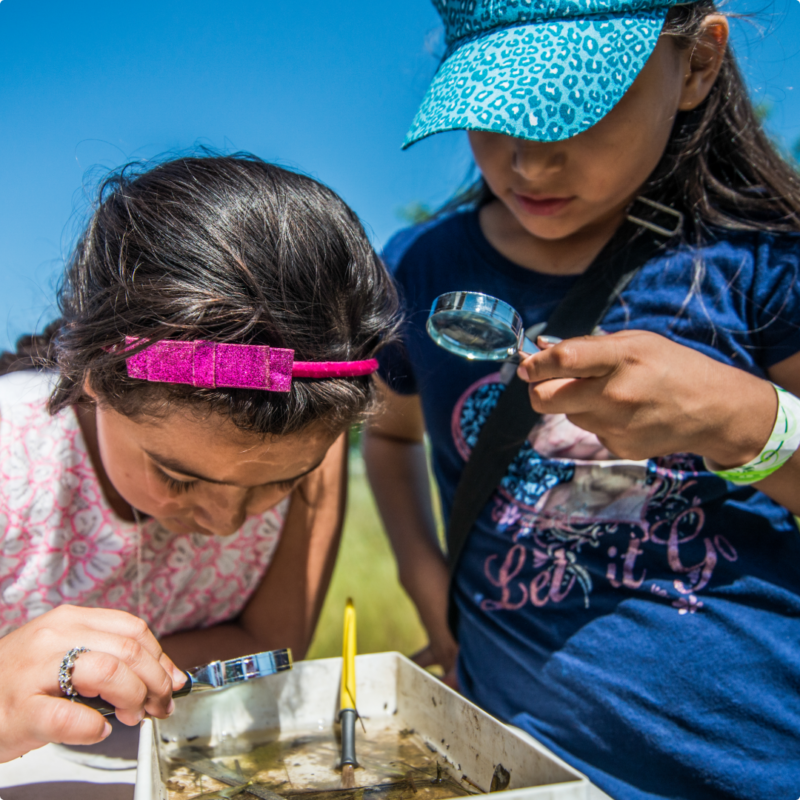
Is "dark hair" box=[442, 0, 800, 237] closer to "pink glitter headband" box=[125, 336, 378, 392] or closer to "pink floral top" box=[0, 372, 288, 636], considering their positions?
"pink glitter headband" box=[125, 336, 378, 392]

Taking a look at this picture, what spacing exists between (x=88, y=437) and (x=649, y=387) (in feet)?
3.13

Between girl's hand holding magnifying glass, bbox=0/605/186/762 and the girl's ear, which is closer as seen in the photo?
girl's hand holding magnifying glass, bbox=0/605/186/762

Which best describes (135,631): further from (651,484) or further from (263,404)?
(651,484)

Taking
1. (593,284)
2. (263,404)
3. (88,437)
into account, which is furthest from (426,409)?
(88,437)

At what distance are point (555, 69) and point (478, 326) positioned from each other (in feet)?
1.21

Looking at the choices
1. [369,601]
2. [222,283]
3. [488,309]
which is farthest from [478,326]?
[369,601]

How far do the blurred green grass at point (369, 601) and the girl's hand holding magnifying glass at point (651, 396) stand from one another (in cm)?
145

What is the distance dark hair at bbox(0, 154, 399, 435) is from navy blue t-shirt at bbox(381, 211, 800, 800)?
0.31 m

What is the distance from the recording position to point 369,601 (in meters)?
2.78

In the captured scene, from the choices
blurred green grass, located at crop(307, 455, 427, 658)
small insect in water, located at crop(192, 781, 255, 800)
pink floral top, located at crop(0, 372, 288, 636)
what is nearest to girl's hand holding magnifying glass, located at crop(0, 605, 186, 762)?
small insect in water, located at crop(192, 781, 255, 800)

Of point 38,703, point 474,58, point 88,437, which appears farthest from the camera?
point 88,437

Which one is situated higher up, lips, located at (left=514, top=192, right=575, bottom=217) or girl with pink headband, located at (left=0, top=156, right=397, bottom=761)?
lips, located at (left=514, top=192, right=575, bottom=217)

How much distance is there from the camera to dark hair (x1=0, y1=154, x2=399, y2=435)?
92 cm

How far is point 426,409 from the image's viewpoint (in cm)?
142
